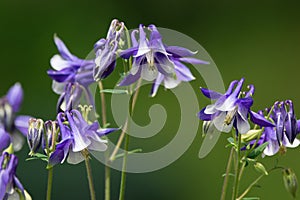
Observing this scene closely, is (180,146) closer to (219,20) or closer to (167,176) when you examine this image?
(167,176)

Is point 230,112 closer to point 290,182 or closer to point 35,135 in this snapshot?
point 290,182

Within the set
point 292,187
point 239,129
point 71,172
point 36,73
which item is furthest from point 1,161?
point 36,73

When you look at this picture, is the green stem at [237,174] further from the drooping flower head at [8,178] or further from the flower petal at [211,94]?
the drooping flower head at [8,178]

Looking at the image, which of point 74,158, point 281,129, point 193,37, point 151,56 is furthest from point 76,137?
point 193,37

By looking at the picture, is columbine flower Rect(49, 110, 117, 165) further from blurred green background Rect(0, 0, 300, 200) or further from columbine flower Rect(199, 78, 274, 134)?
blurred green background Rect(0, 0, 300, 200)

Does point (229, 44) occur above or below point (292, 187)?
above

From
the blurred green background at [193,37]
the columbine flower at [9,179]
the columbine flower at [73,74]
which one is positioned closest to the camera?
the columbine flower at [9,179]

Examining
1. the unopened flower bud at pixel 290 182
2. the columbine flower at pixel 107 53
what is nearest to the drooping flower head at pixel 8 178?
the columbine flower at pixel 107 53
